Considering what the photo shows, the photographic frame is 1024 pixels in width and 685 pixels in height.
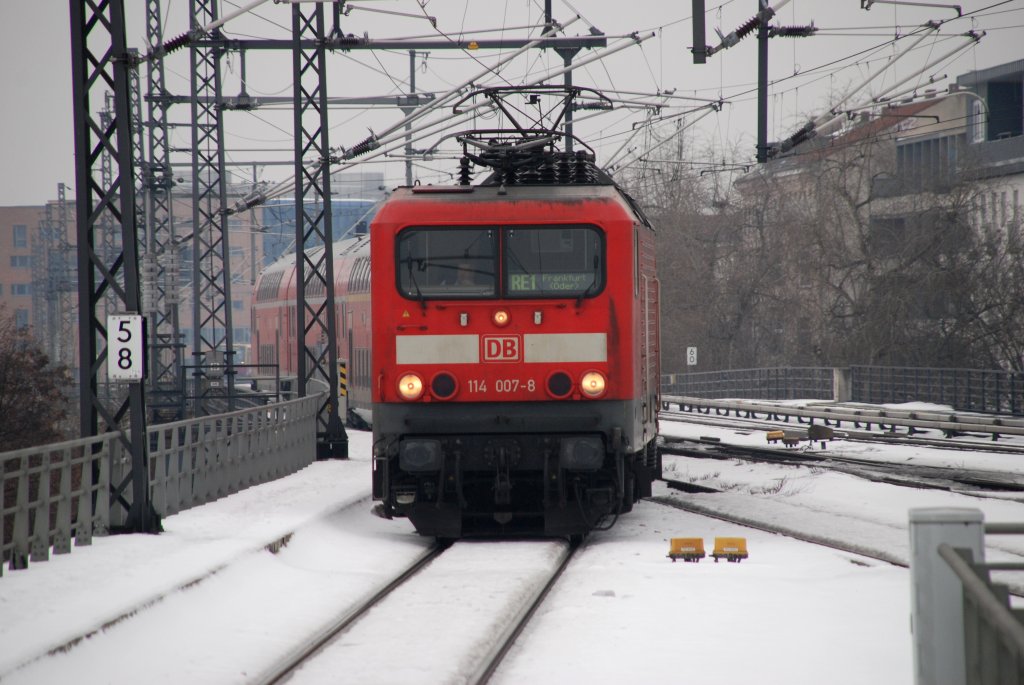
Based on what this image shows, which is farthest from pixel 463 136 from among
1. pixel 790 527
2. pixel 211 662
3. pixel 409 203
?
pixel 211 662

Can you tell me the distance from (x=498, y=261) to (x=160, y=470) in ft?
13.7

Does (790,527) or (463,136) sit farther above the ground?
(463,136)

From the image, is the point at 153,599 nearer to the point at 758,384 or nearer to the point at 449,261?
the point at 449,261

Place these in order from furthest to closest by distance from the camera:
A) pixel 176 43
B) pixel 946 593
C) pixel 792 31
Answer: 1. pixel 792 31
2. pixel 176 43
3. pixel 946 593

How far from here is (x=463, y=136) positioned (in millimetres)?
14781

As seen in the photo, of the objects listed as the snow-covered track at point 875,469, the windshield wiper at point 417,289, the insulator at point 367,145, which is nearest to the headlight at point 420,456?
the windshield wiper at point 417,289

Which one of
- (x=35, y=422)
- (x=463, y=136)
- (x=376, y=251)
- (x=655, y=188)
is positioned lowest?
(x=35, y=422)

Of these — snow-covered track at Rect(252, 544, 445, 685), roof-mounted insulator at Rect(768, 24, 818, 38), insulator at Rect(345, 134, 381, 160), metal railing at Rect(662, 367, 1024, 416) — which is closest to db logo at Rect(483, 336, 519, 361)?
snow-covered track at Rect(252, 544, 445, 685)

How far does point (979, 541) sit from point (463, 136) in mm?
10115

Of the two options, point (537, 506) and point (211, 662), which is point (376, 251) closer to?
point (537, 506)

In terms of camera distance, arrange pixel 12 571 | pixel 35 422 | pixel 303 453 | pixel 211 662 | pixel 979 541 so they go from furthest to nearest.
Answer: pixel 35 422
pixel 303 453
pixel 12 571
pixel 211 662
pixel 979 541

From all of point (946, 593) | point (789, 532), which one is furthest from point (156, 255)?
point (946, 593)

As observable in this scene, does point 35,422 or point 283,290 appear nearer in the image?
point 35,422

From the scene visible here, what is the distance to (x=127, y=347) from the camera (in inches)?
516
